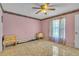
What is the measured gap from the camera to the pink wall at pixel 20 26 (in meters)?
2.38

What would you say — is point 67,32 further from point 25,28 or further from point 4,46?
point 4,46

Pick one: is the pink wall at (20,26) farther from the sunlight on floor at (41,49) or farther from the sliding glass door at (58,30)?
the sliding glass door at (58,30)

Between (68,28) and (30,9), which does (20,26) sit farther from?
(68,28)

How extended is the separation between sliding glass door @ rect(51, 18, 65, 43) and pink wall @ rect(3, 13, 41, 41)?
383 mm

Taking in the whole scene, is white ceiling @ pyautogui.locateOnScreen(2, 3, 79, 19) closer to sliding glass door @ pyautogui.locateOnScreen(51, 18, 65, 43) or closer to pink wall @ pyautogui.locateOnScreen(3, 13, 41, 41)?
pink wall @ pyautogui.locateOnScreen(3, 13, 41, 41)

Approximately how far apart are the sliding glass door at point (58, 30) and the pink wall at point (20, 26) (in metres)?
0.38

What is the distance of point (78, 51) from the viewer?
2828mm

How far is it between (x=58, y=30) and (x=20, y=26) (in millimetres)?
928

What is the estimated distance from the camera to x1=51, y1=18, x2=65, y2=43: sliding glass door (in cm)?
262

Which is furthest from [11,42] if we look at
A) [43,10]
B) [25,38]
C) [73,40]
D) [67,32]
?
[73,40]

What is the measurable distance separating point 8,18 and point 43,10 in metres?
0.81

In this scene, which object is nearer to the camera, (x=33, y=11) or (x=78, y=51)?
(x=33, y=11)

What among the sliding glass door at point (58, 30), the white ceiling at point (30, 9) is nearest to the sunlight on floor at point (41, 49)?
the sliding glass door at point (58, 30)

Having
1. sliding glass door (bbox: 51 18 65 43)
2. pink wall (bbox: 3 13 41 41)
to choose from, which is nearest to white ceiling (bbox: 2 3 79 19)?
pink wall (bbox: 3 13 41 41)
